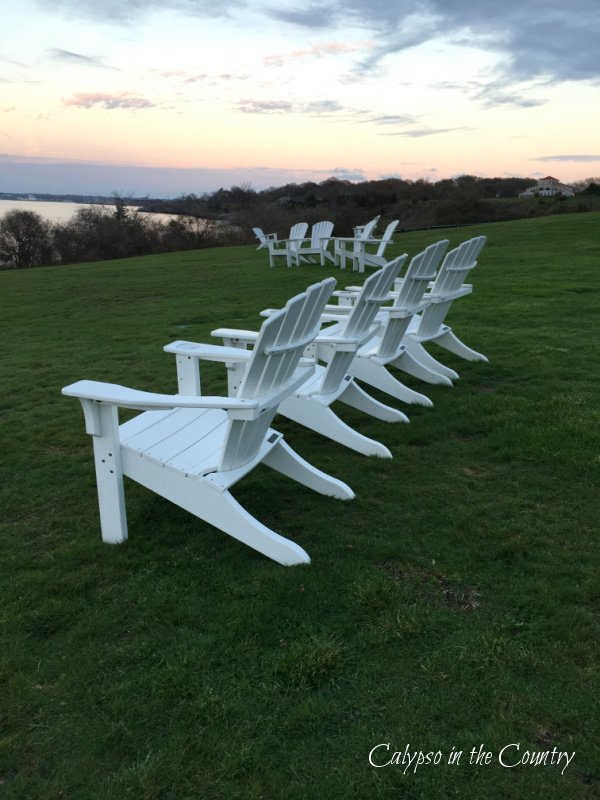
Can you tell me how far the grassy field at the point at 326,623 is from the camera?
1719mm

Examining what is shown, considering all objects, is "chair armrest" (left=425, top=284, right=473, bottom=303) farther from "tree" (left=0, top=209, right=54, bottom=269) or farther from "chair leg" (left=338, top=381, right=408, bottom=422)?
"tree" (left=0, top=209, right=54, bottom=269)

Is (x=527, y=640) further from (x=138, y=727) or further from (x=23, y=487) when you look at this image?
(x=23, y=487)

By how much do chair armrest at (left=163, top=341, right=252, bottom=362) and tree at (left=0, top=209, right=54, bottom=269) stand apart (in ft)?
94.9

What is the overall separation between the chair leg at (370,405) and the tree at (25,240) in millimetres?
28555

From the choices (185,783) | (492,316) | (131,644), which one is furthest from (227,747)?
(492,316)

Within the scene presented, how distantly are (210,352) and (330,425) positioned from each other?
0.93 meters

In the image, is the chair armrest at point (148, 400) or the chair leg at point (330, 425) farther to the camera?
the chair leg at point (330, 425)

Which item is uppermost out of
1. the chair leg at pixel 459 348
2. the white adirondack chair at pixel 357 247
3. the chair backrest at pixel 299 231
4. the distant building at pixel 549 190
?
the distant building at pixel 549 190

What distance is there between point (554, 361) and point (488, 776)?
465 cm

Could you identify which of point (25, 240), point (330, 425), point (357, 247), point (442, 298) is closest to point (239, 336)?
point (330, 425)

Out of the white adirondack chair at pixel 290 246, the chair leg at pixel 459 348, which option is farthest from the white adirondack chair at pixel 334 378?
the white adirondack chair at pixel 290 246

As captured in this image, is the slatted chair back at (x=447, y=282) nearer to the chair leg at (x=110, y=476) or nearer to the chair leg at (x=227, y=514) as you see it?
the chair leg at (x=227, y=514)

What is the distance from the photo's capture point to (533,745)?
1.75 metres

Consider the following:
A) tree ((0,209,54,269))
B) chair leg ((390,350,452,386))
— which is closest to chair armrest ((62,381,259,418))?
chair leg ((390,350,452,386))
